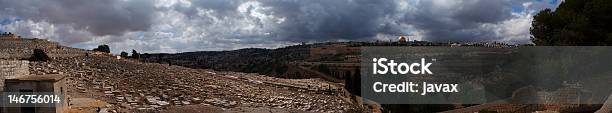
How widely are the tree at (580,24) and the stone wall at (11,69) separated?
1596 cm

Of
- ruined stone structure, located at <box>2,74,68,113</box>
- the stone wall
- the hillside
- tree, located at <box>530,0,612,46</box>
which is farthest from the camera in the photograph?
tree, located at <box>530,0,612,46</box>

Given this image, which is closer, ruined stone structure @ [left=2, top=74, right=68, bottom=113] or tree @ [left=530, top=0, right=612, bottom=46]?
ruined stone structure @ [left=2, top=74, right=68, bottom=113]

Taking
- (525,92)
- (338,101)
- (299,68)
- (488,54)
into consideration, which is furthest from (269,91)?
(299,68)

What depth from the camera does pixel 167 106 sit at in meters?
13.8

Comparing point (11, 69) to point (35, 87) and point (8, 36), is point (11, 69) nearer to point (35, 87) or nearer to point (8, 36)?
point (35, 87)

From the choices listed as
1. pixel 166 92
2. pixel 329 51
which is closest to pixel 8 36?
pixel 166 92

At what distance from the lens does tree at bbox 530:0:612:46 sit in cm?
1933

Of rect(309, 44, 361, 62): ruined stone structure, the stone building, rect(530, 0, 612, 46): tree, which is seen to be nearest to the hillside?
the stone building

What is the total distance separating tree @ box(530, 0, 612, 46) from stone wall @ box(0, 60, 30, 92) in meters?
16.0

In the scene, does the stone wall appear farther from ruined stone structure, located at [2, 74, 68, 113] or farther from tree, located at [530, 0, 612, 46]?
tree, located at [530, 0, 612, 46]

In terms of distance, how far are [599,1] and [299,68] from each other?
160 feet

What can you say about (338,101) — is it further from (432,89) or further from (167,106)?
(167,106)

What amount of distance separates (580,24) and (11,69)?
649 inches

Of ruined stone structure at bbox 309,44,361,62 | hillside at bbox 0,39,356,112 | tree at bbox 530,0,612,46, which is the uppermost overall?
tree at bbox 530,0,612,46
